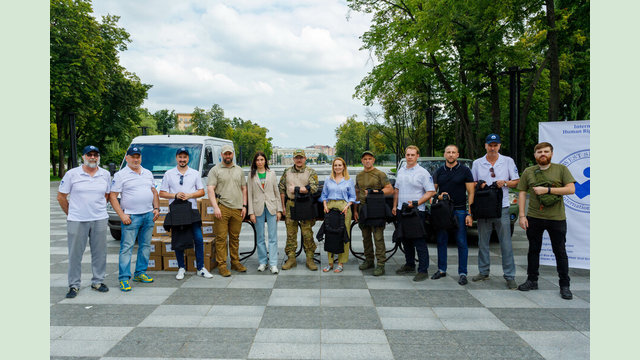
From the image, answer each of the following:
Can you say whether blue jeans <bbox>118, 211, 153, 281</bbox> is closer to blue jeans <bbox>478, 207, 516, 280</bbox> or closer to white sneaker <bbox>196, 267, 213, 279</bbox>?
white sneaker <bbox>196, 267, 213, 279</bbox>

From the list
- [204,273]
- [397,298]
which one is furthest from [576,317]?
[204,273]

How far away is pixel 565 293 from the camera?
513cm

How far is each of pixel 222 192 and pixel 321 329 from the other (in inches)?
114

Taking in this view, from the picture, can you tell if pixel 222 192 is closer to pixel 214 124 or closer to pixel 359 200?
pixel 359 200

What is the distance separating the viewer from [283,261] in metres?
7.31

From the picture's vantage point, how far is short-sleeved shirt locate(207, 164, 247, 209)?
20.4 ft

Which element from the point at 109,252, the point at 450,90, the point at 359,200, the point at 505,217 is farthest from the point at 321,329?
the point at 450,90

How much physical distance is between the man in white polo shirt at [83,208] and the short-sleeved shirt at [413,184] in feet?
13.6

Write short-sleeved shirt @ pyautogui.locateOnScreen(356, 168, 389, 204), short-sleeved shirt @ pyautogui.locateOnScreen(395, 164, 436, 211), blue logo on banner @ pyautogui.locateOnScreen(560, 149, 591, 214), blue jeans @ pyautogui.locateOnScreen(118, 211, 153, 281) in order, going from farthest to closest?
short-sleeved shirt @ pyautogui.locateOnScreen(356, 168, 389, 204)
blue logo on banner @ pyautogui.locateOnScreen(560, 149, 591, 214)
short-sleeved shirt @ pyautogui.locateOnScreen(395, 164, 436, 211)
blue jeans @ pyautogui.locateOnScreen(118, 211, 153, 281)

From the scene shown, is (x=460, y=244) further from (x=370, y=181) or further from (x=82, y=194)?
(x=82, y=194)

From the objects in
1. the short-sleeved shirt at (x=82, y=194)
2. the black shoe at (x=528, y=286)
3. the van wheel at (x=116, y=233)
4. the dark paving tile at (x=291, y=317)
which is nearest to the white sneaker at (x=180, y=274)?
the short-sleeved shirt at (x=82, y=194)

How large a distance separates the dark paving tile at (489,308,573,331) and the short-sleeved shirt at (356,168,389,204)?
236cm

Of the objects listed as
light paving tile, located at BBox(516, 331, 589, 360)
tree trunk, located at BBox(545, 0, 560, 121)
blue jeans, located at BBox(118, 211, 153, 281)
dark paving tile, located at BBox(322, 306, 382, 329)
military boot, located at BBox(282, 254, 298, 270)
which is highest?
tree trunk, located at BBox(545, 0, 560, 121)

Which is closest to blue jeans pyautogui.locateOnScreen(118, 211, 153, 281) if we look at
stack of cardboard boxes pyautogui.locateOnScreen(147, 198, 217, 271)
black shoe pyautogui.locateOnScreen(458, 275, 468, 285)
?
stack of cardboard boxes pyautogui.locateOnScreen(147, 198, 217, 271)
